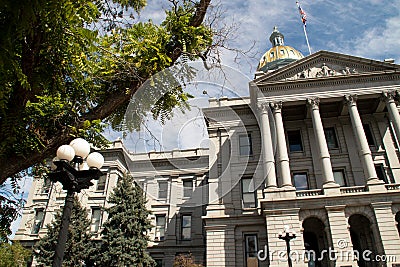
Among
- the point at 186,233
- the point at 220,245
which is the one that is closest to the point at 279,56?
the point at 186,233

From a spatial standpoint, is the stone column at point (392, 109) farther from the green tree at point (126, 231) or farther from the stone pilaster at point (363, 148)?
the green tree at point (126, 231)

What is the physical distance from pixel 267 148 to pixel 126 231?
14.0m

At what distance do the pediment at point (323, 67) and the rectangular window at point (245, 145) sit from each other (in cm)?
528

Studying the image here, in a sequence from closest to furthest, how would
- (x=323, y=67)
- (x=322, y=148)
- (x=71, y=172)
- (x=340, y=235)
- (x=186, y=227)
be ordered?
(x=71, y=172), (x=340, y=235), (x=322, y=148), (x=323, y=67), (x=186, y=227)

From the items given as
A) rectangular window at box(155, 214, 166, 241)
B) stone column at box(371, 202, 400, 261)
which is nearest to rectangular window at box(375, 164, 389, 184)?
stone column at box(371, 202, 400, 261)

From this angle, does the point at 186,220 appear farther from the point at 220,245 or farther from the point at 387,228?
the point at 387,228

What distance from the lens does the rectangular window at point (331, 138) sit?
27.0 metres

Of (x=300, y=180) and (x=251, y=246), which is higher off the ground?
(x=300, y=180)

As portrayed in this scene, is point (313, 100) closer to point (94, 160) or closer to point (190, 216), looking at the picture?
point (190, 216)

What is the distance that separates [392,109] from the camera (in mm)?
24453

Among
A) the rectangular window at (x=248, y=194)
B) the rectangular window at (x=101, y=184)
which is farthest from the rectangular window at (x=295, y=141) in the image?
the rectangular window at (x=101, y=184)

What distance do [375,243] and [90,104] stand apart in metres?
A: 21.0

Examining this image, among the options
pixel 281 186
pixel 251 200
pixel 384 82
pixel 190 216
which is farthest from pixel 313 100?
pixel 190 216

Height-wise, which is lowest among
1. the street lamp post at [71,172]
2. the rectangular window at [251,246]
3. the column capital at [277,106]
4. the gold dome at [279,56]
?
the street lamp post at [71,172]
